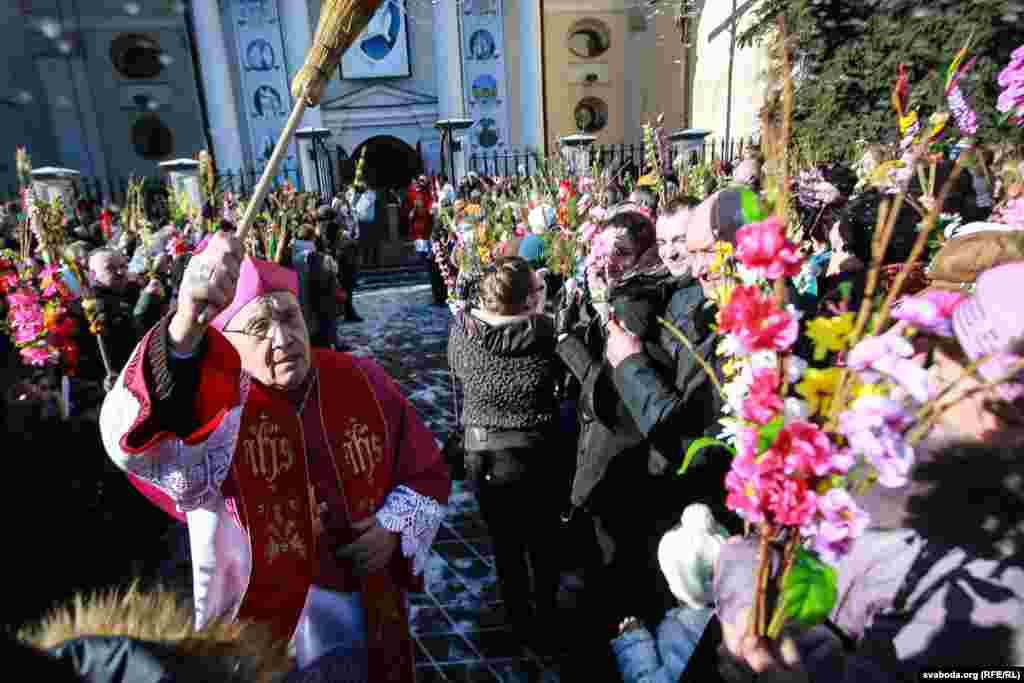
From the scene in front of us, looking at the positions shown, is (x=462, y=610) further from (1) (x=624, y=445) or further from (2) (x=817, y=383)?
(2) (x=817, y=383)

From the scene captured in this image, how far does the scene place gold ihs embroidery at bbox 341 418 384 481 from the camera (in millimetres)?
1965

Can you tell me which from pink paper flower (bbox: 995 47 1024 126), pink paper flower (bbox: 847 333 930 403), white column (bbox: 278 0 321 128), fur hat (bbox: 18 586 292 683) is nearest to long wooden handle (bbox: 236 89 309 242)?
fur hat (bbox: 18 586 292 683)

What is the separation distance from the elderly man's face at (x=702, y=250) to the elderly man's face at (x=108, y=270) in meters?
4.15

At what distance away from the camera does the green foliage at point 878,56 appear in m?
9.55

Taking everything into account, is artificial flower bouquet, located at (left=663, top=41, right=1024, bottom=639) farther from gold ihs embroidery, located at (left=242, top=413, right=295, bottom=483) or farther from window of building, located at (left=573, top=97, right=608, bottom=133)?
window of building, located at (left=573, top=97, right=608, bottom=133)

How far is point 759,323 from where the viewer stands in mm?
962

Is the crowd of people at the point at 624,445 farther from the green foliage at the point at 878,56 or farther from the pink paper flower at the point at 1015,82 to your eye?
the green foliage at the point at 878,56

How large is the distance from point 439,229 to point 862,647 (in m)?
8.51

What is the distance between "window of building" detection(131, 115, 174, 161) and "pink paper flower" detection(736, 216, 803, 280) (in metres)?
28.4

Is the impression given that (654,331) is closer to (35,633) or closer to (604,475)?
(604,475)

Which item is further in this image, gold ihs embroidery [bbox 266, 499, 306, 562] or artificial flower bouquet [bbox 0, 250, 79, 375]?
artificial flower bouquet [bbox 0, 250, 79, 375]

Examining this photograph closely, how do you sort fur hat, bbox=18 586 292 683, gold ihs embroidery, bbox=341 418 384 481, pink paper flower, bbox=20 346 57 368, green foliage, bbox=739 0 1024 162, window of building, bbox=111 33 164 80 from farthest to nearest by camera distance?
1. window of building, bbox=111 33 164 80
2. green foliage, bbox=739 0 1024 162
3. pink paper flower, bbox=20 346 57 368
4. gold ihs embroidery, bbox=341 418 384 481
5. fur hat, bbox=18 586 292 683

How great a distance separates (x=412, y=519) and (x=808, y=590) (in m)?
1.33

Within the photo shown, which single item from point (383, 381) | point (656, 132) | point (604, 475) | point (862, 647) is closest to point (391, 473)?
point (383, 381)
